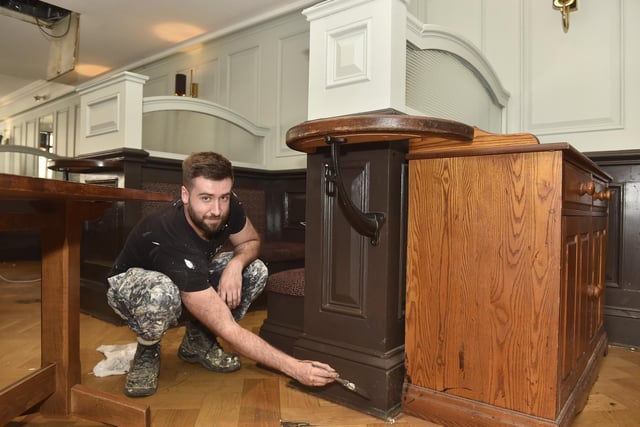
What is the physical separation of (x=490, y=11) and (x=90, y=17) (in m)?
3.64

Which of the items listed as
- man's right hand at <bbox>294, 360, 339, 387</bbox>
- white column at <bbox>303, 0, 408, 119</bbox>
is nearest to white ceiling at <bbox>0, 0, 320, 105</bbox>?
white column at <bbox>303, 0, 408, 119</bbox>

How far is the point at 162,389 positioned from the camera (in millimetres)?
1758

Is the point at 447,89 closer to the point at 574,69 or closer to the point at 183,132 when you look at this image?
the point at 574,69

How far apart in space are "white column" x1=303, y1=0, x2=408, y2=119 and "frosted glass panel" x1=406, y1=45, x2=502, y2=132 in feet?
0.78

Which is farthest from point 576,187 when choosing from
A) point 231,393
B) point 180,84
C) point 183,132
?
point 180,84

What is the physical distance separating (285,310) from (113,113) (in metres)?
1.68

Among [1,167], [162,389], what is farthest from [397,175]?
[1,167]

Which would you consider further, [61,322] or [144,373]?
[144,373]

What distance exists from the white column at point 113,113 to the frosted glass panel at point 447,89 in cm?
165

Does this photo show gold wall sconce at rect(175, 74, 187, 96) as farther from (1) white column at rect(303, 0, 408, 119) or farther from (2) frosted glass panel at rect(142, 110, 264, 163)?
(1) white column at rect(303, 0, 408, 119)

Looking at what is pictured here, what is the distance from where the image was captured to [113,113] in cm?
280

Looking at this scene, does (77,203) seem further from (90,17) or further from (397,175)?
(90,17)

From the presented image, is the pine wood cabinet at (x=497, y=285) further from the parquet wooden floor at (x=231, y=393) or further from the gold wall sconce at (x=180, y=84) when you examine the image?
the gold wall sconce at (x=180, y=84)

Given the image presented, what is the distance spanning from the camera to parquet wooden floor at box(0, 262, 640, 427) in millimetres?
1499
